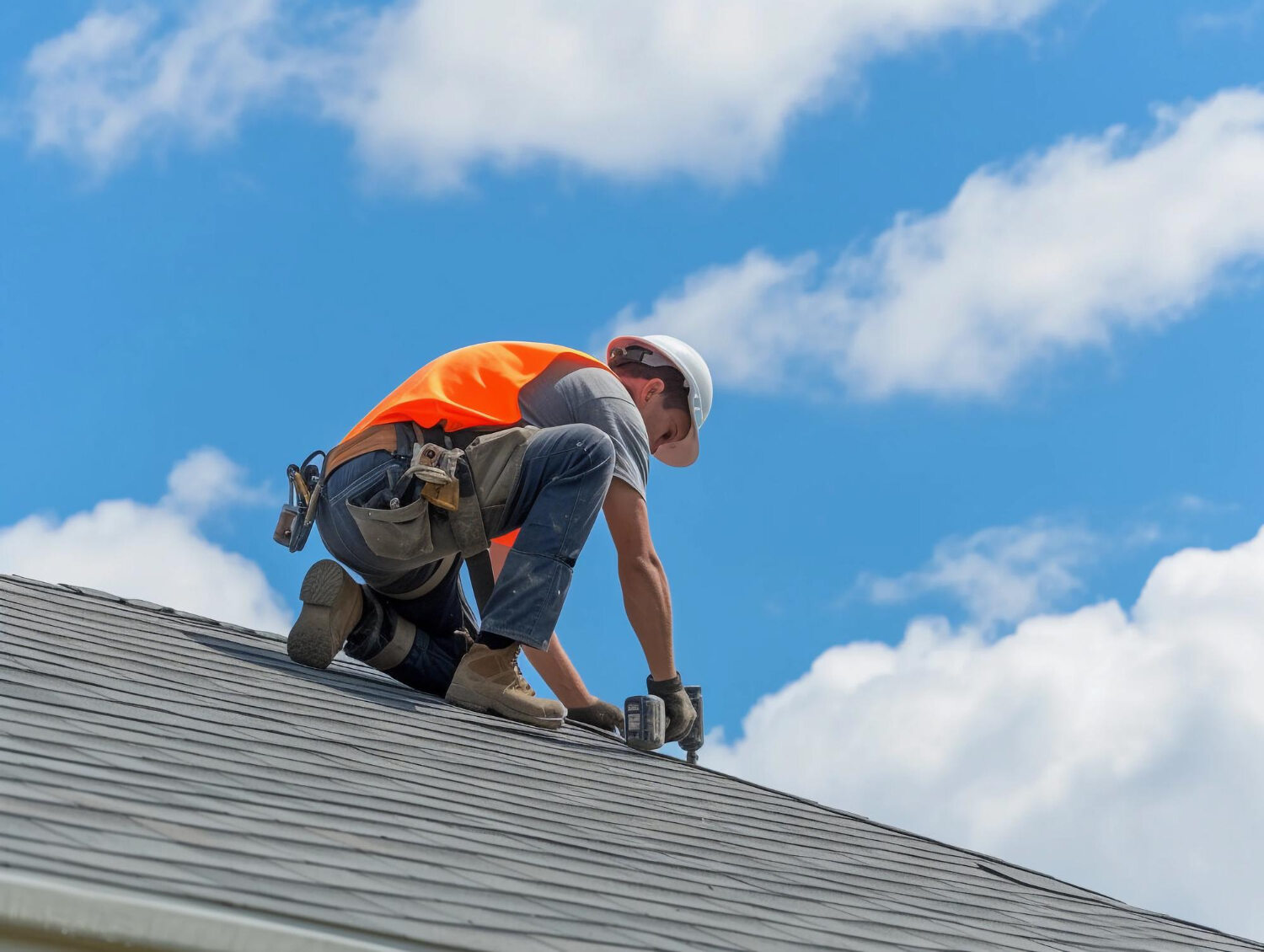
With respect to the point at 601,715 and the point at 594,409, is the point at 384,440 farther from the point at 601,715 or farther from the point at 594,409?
the point at 601,715

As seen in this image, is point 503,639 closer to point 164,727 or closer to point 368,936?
point 164,727

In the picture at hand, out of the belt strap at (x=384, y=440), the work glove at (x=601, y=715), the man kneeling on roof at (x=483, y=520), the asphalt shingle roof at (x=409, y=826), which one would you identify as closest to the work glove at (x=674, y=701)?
the man kneeling on roof at (x=483, y=520)

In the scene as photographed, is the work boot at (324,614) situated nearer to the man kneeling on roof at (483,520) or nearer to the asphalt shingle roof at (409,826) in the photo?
the man kneeling on roof at (483,520)

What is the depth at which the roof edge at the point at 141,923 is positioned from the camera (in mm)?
2092

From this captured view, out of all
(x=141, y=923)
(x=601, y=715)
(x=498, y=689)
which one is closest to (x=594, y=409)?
(x=498, y=689)

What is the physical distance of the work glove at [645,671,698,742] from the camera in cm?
550

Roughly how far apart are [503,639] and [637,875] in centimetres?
169

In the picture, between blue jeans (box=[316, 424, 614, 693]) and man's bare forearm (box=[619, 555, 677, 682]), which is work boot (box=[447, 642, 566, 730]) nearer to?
blue jeans (box=[316, 424, 614, 693])

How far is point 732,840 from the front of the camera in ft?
14.1

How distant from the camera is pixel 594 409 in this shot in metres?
5.27

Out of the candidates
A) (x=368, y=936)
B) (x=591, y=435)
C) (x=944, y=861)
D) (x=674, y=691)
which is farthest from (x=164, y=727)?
(x=944, y=861)

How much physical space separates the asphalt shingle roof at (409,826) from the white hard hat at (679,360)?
1.29 m

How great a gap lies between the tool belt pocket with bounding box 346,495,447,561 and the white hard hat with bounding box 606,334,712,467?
4.13 feet

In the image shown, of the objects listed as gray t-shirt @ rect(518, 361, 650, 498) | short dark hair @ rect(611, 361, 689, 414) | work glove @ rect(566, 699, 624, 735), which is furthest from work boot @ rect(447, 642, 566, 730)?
short dark hair @ rect(611, 361, 689, 414)
